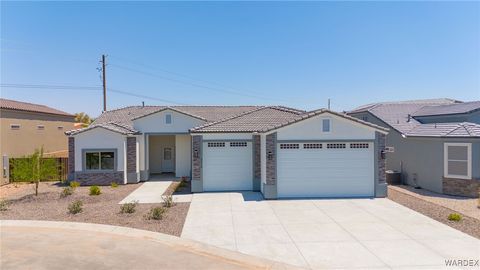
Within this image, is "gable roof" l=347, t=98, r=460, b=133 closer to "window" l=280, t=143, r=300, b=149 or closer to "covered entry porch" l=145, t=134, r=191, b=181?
"window" l=280, t=143, r=300, b=149

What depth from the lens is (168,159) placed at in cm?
2450

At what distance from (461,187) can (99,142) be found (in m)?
19.5

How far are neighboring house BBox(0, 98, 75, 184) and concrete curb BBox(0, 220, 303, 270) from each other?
11.1 metres

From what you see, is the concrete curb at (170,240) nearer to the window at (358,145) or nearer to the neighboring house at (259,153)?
the neighboring house at (259,153)

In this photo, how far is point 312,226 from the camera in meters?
10.4

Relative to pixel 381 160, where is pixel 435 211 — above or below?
below

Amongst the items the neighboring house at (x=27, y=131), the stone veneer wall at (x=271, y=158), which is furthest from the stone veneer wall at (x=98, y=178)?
the stone veneer wall at (x=271, y=158)

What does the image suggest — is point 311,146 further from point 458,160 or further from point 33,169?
point 33,169

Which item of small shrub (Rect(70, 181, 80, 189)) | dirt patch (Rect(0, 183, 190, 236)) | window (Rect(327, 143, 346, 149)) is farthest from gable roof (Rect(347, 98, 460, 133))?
small shrub (Rect(70, 181, 80, 189))

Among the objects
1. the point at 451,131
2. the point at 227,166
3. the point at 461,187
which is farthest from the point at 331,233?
the point at 451,131

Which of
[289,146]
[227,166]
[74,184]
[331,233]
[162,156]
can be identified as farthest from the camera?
[162,156]

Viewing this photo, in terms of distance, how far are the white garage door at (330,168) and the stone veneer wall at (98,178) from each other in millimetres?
10440

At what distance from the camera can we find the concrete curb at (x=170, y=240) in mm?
7566

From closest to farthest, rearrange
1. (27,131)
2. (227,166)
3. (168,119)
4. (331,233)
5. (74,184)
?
(331,233)
(227,166)
(74,184)
(168,119)
(27,131)
